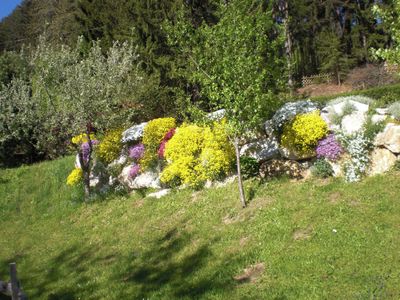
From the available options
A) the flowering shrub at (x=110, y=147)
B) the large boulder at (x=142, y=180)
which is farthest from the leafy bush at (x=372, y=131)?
the flowering shrub at (x=110, y=147)

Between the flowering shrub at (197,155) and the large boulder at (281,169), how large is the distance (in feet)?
3.30

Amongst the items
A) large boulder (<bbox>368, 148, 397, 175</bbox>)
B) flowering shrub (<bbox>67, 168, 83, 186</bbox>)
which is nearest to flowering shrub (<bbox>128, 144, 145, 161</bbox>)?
flowering shrub (<bbox>67, 168, 83, 186</bbox>)

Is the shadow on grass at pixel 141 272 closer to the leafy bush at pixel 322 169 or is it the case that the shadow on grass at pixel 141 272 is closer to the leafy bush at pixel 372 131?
the leafy bush at pixel 322 169

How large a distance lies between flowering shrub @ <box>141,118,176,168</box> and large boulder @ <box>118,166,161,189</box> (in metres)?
0.37

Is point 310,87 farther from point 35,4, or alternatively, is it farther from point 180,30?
point 35,4

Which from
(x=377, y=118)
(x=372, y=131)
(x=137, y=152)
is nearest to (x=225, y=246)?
(x=372, y=131)

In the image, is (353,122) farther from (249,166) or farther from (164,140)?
(164,140)

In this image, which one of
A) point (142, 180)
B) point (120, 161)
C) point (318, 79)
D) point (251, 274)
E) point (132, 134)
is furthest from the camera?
point (318, 79)

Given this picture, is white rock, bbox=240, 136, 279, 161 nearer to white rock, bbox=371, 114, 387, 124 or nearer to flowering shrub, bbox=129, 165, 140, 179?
white rock, bbox=371, 114, 387, 124

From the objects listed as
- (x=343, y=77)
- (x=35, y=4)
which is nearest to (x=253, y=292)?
(x=343, y=77)

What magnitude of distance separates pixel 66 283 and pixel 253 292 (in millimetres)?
4695

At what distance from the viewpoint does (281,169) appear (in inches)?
459

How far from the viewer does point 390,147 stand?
32.8ft

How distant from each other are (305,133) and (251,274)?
450 cm
